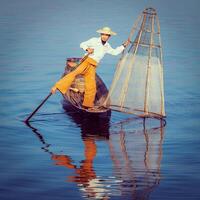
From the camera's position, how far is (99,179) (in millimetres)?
8172

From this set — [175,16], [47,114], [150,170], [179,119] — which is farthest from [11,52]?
[175,16]

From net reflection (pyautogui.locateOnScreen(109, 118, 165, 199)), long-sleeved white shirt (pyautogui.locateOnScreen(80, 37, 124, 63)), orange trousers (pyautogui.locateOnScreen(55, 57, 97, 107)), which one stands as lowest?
net reflection (pyautogui.locateOnScreen(109, 118, 165, 199))

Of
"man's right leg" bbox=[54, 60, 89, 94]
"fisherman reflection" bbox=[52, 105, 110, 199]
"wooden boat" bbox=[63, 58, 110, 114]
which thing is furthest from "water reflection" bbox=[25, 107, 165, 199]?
"man's right leg" bbox=[54, 60, 89, 94]

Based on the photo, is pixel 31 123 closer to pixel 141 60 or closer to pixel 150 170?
pixel 141 60

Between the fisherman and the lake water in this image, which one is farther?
the fisherman

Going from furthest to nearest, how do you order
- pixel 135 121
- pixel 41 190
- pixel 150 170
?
pixel 135 121 → pixel 150 170 → pixel 41 190

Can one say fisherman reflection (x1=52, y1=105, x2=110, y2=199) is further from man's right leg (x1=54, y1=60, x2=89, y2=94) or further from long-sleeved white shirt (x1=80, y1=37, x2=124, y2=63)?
long-sleeved white shirt (x1=80, y1=37, x2=124, y2=63)

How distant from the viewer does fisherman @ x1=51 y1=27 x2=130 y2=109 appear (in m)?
10.7

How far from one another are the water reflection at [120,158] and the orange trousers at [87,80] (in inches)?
17.7

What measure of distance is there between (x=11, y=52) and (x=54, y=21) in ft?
32.6

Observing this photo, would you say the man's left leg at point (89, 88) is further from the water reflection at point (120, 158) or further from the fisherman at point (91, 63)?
the water reflection at point (120, 158)

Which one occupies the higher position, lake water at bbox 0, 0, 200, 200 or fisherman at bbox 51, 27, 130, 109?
fisherman at bbox 51, 27, 130, 109

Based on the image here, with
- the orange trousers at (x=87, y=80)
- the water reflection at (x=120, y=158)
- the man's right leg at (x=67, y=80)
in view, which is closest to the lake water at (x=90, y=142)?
the water reflection at (x=120, y=158)

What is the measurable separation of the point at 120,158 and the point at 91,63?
2473mm
